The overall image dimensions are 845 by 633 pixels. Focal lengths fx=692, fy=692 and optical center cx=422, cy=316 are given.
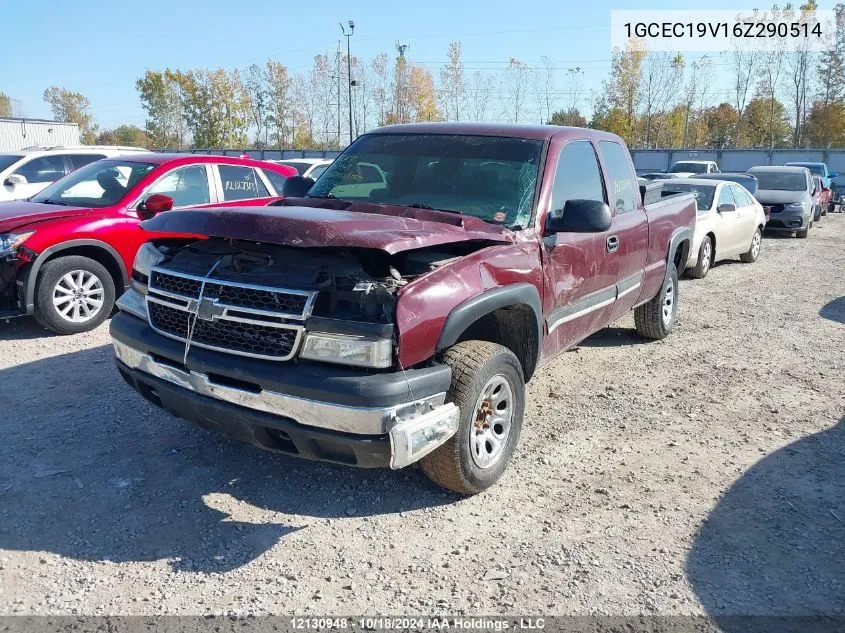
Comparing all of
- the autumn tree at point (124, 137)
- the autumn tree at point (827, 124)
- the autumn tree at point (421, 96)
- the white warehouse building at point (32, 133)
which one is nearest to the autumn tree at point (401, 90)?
the autumn tree at point (421, 96)

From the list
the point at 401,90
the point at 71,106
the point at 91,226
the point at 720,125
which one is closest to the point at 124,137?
the point at 71,106

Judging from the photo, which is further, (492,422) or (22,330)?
(22,330)

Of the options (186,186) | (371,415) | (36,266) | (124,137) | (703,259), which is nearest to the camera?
(371,415)

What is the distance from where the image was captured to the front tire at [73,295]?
646cm

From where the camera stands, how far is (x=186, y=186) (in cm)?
757

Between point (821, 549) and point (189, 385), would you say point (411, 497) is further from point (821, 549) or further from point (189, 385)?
point (821, 549)

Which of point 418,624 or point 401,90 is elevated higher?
point 401,90

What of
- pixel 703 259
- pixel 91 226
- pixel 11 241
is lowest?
pixel 703 259

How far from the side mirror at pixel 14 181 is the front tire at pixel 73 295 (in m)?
4.03

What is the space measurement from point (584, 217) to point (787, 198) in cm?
1508

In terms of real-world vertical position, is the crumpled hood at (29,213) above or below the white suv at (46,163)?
below

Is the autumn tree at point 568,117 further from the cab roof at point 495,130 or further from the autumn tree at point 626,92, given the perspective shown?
the cab roof at point 495,130

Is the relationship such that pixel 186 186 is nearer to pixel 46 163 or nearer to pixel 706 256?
pixel 46 163

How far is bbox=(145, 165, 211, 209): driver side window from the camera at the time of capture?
737 centimetres
